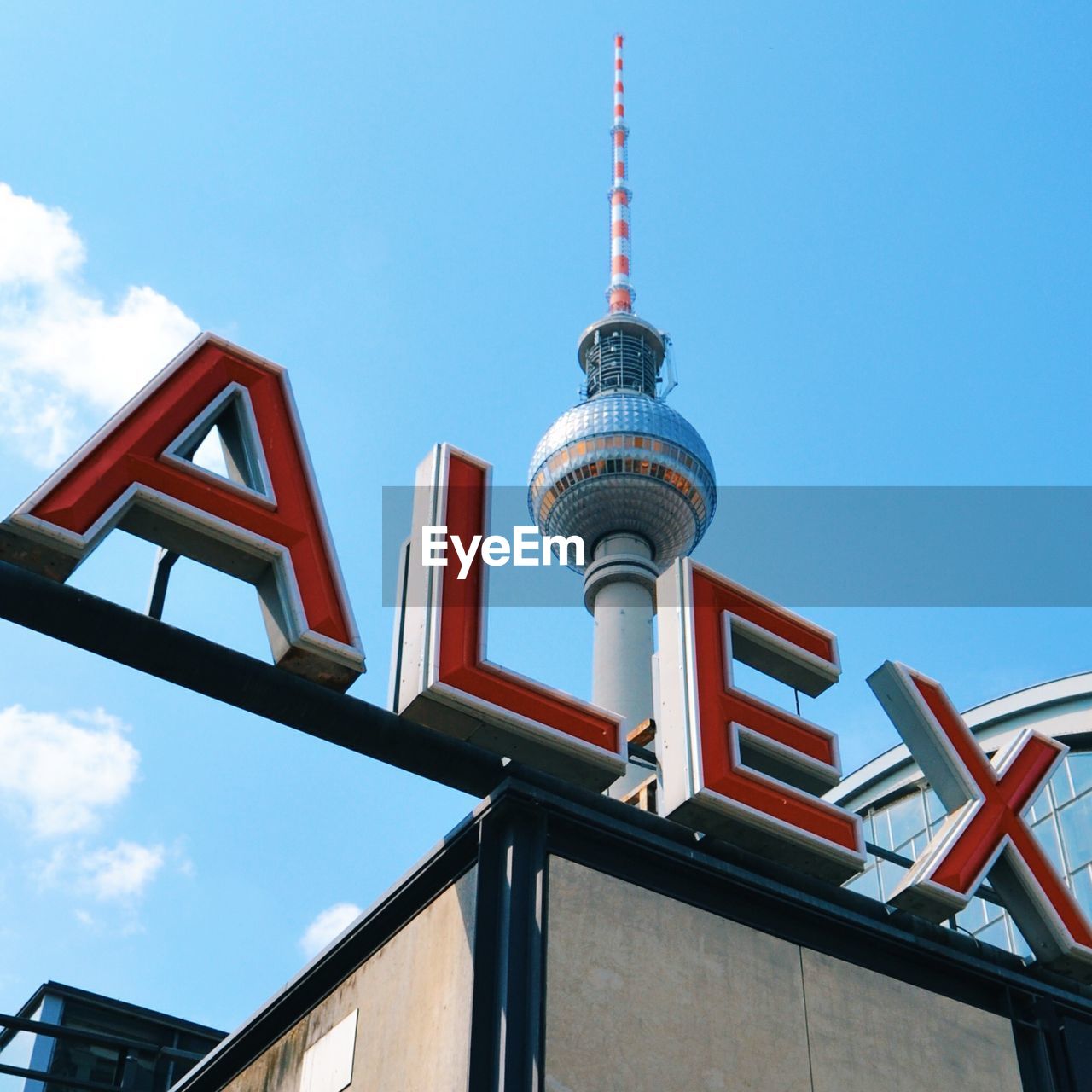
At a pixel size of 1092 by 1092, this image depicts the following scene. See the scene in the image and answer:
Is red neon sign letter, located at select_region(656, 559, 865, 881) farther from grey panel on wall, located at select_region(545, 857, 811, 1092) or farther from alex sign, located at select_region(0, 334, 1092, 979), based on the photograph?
grey panel on wall, located at select_region(545, 857, 811, 1092)

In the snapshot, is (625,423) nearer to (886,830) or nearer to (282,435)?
(886,830)

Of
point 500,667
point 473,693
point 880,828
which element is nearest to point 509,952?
point 473,693

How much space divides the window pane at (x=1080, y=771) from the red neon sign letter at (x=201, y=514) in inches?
1038

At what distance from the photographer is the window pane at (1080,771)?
113ft

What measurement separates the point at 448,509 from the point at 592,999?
4.88 m

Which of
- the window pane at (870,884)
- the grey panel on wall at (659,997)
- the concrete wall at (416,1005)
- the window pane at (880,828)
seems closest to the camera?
the grey panel on wall at (659,997)

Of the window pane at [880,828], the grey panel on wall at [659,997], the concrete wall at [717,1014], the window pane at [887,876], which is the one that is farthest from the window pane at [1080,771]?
the grey panel on wall at [659,997]

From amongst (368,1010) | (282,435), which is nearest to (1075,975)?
(368,1010)

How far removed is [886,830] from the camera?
4034cm

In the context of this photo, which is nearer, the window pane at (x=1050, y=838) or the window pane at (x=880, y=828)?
the window pane at (x=1050, y=838)

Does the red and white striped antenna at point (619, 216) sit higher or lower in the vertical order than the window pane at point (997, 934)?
higher

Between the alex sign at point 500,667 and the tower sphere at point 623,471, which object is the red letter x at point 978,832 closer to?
the alex sign at point 500,667

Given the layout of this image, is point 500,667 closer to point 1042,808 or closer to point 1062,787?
point 1062,787

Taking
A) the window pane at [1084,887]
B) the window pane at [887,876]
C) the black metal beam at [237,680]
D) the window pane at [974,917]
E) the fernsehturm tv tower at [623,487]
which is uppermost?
the fernsehturm tv tower at [623,487]
